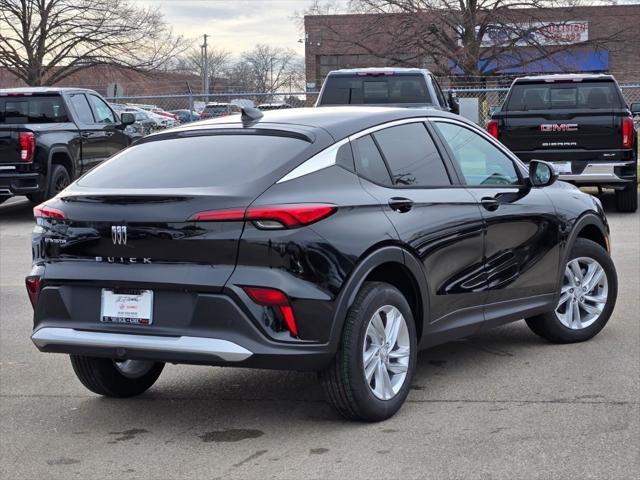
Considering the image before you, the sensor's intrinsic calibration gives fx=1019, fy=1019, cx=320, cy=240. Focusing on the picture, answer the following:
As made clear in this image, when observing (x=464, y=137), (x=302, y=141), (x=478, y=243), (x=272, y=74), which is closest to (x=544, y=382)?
(x=478, y=243)

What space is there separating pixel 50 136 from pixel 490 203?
1114cm

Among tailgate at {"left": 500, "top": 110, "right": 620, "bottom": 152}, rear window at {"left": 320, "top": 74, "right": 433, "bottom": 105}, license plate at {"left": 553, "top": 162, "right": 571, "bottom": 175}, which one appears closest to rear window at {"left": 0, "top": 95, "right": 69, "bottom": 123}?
rear window at {"left": 320, "top": 74, "right": 433, "bottom": 105}

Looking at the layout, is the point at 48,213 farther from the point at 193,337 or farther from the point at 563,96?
the point at 563,96

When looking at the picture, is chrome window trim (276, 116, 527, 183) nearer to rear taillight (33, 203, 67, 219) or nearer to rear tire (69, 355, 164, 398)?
rear taillight (33, 203, 67, 219)

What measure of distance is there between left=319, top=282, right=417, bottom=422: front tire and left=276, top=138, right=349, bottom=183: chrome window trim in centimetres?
65

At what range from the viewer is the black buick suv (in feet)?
15.7

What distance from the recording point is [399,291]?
5449 millimetres

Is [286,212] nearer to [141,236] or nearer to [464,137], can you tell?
[141,236]

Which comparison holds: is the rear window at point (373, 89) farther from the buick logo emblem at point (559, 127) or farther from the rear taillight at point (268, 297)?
the rear taillight at point (268, 297)

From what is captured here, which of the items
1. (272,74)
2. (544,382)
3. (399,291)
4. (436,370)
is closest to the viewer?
(399,291)

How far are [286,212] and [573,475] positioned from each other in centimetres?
174

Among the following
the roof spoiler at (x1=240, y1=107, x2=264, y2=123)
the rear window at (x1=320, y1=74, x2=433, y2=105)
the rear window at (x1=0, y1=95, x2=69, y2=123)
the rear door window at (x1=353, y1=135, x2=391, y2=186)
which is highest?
the rear window at (x1=320, y1=74, x2=433, y2=105)

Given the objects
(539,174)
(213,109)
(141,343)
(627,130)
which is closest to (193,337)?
(141,343)

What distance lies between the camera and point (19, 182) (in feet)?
50.9
